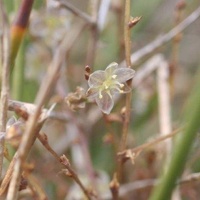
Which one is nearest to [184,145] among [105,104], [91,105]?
[105,104]

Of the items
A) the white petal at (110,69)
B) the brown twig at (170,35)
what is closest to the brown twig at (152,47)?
the brown twig at (170,35)

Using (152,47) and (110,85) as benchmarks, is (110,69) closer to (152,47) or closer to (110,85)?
(110,85)

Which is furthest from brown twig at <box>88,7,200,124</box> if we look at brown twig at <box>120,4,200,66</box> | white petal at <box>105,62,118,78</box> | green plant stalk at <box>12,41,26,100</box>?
white petal at <box>105,62,118,78</box>

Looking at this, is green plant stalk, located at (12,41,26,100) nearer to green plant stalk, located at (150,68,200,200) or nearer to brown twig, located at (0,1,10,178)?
brown twig, located at (0,1,10,178)

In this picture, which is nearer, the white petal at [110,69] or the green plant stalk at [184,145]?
the green plant stalk at [184,145]

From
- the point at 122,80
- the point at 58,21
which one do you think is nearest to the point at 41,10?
the point at 58,21

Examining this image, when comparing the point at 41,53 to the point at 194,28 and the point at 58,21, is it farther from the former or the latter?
the point at 194,28

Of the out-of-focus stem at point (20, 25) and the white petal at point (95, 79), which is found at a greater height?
the out-of-focus stem at point (20, 25)

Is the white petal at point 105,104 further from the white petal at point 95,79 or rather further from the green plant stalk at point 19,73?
the green plant stalk at point 19,73
